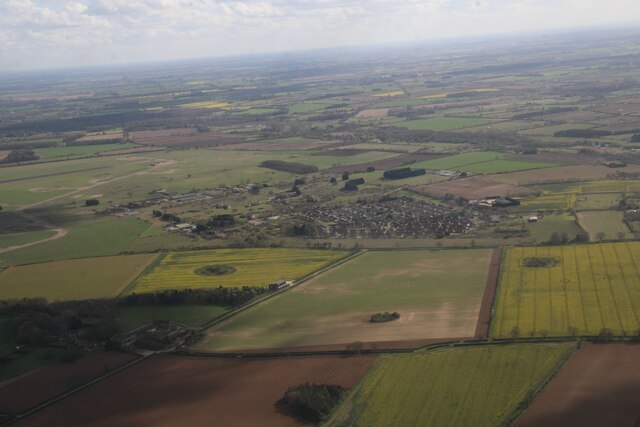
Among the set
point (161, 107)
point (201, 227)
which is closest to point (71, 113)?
point (161, 107)

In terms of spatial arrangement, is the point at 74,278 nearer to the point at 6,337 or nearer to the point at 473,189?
the point at 6,337

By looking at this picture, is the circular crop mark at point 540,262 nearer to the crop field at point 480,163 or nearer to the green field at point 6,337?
the green field at point 6,337

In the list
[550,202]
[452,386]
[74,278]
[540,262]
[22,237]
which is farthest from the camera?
[22,237]

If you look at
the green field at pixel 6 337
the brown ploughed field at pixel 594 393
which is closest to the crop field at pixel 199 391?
the green field at pixel 6 337

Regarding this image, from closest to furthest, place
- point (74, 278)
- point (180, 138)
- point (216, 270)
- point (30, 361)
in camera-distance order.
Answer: point (30, 361), point (216, 270), point (74, 278), point (180, 138)

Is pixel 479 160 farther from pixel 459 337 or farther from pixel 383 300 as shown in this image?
pixel 459 337

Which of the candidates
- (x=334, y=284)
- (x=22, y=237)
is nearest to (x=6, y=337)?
(x=334, y=284)

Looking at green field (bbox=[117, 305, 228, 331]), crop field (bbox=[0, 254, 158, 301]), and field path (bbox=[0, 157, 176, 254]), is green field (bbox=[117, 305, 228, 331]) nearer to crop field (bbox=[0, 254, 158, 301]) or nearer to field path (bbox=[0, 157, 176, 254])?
crop field (bbox=[0, 254, 158, 301])
